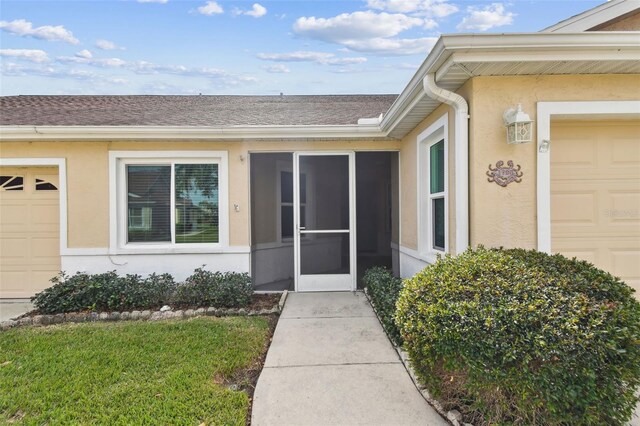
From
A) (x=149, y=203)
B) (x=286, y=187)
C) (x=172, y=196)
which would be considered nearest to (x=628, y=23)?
(x=286, y=187)

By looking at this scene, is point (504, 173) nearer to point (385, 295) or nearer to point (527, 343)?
point (527, 343)

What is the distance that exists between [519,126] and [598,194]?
1470 mm

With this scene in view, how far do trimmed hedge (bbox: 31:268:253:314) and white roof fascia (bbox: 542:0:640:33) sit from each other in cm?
617

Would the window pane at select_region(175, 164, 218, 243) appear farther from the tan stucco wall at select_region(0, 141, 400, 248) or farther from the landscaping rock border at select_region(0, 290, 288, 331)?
the landscaping rock border at select_region(0, 290, 288, 331)

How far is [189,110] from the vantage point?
25.9ft

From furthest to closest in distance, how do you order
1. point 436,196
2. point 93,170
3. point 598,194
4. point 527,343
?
point 93,170 → point 436,196 → point 598,194 → point 527,343

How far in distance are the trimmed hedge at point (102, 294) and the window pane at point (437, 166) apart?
449 cm

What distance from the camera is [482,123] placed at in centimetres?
356

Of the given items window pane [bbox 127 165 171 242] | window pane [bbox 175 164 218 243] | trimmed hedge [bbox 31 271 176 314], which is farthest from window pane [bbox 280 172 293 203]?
trimmed hedge [bbox 31 271 176 314]

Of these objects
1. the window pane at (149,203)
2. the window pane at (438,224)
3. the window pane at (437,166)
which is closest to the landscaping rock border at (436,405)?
the window pane at (438,224)

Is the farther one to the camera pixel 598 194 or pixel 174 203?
pixel 174 203

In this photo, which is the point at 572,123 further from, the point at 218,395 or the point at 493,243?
the point at 218,395

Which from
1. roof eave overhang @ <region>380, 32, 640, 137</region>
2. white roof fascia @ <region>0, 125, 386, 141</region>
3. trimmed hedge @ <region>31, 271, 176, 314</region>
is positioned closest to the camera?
roof eave overhang @ <region>380, 32, 640, 137</region>

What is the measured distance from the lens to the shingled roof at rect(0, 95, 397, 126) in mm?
6586
